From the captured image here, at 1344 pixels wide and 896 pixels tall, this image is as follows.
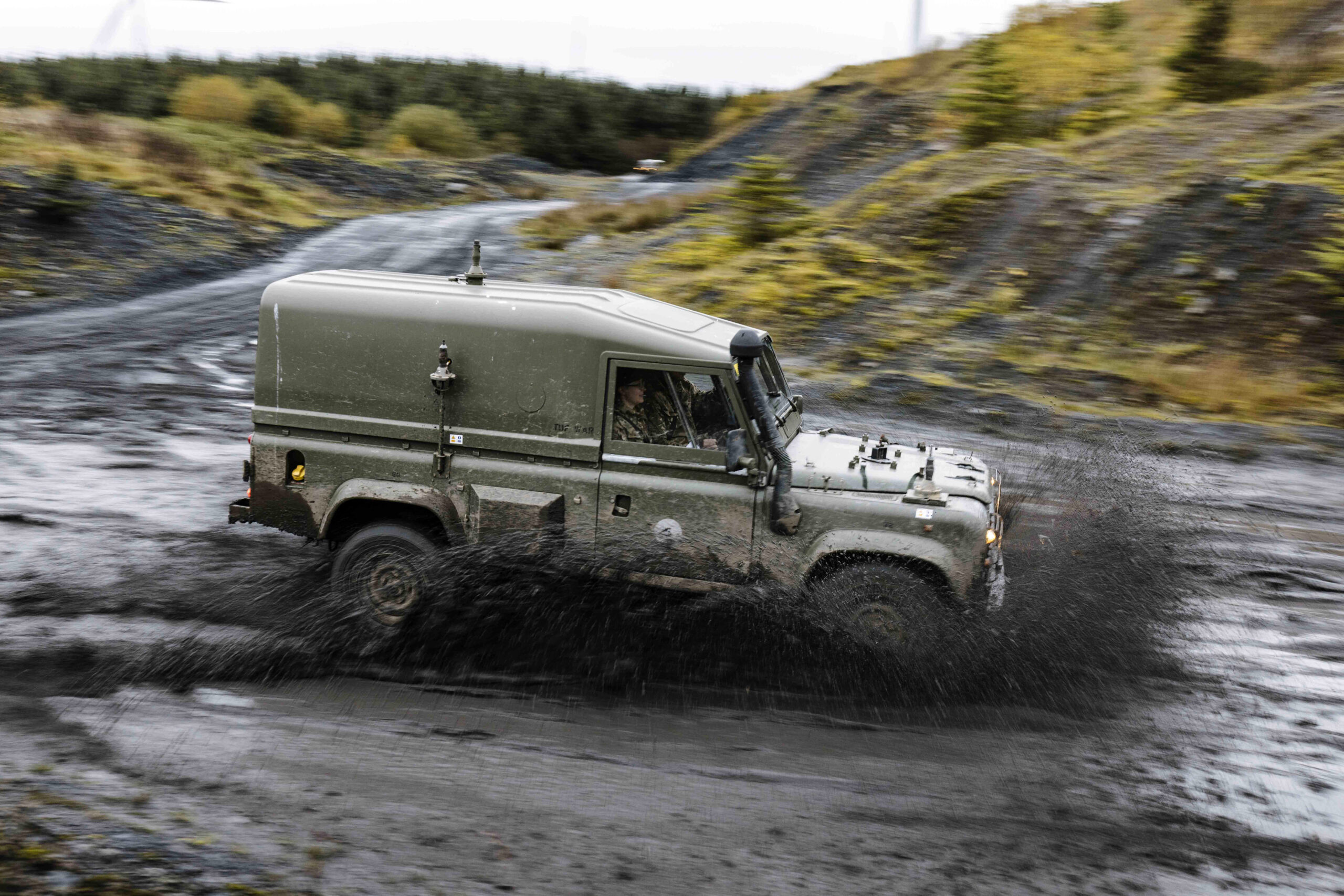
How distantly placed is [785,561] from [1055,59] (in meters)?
19.8

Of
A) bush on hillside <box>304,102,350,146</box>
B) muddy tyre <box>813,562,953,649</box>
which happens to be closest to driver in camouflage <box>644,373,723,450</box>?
muddy tyre <box>813,562,953,649</box>

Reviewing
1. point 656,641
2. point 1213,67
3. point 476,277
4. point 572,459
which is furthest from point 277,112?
point 656,641

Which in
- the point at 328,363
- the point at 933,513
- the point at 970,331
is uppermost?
the point at 970,331

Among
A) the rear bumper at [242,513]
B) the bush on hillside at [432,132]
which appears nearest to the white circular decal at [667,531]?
the rear bumper at [242,513]

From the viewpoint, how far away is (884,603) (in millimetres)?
6156

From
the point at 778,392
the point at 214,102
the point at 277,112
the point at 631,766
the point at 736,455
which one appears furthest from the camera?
the point at 277,112

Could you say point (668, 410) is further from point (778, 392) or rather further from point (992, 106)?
point (992, 106)

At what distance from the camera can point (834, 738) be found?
19.1 feet

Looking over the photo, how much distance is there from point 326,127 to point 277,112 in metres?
1.70

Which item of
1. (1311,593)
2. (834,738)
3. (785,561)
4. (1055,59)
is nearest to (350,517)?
(785,561)

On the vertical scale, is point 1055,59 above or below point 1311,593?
above

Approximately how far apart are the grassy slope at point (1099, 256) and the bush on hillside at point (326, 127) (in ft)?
67.3

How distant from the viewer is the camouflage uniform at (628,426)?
20.9ft

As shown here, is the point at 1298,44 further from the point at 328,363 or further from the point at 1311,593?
the point at 328,363
